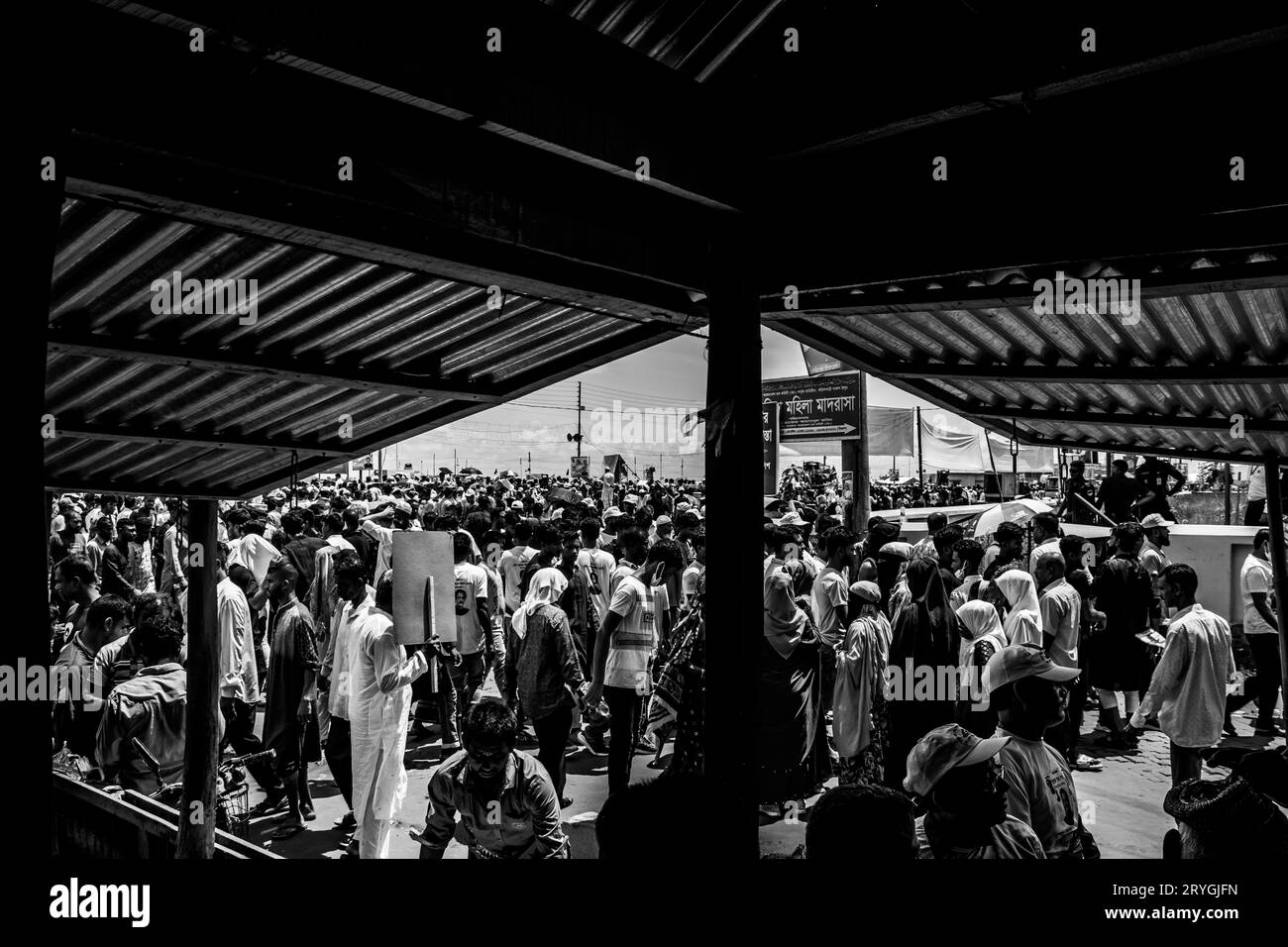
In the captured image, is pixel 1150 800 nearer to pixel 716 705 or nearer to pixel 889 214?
pixel 716 705

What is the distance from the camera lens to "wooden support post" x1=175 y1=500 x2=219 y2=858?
18.9 ft

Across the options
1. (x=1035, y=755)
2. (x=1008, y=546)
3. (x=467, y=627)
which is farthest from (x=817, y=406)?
(x=1035, y=755)

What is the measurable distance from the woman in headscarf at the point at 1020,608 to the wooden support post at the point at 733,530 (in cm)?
419

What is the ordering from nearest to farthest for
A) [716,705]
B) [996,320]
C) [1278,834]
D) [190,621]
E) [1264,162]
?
[1264,162] < [1278,834] < [716,705] < [996,320] < [190,621]

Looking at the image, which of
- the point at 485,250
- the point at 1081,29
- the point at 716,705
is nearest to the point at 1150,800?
the point at 716,705

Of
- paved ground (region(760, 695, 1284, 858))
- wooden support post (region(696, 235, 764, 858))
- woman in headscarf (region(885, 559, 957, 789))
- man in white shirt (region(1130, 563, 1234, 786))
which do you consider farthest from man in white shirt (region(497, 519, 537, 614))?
wooden support post (region(696, 235, 764, 858))

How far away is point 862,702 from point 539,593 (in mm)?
2863

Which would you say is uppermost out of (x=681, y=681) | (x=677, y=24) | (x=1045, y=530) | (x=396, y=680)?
(x=677, y=24)

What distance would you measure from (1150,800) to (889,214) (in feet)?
20.3

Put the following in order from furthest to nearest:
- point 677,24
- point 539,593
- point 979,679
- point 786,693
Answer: point 539,593
point 786,693
point 979,679
point 677,24

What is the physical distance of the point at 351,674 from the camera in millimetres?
5496

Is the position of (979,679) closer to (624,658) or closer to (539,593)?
(624,658)

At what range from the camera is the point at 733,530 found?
3.45m
